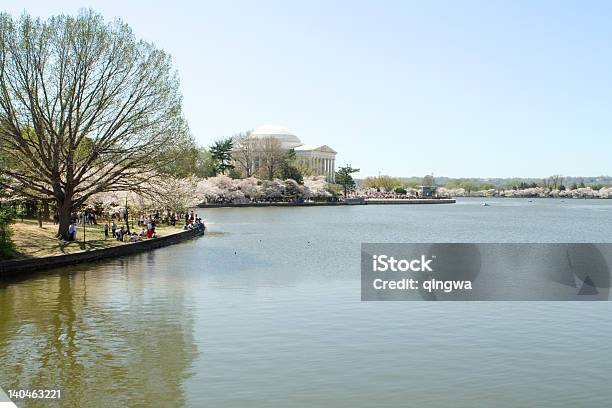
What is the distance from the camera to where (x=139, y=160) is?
150 feet

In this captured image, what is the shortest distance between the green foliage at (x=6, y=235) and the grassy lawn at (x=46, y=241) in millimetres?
526

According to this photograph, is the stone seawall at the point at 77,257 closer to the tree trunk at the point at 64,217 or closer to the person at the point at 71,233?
the person at the point at 71,233

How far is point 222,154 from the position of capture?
160 metres

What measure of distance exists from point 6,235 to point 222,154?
410 feet

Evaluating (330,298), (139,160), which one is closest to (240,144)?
(139,160)

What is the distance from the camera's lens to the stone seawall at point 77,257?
3337 cm

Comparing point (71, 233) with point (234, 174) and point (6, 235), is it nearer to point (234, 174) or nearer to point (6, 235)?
point (6, 235)

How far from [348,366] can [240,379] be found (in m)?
2.79

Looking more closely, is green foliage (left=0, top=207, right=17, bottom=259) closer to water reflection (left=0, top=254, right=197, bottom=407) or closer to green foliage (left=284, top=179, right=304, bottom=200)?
water reflection (left=0, top=254, right=197, bottom=407)

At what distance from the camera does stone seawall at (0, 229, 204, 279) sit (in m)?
33.4

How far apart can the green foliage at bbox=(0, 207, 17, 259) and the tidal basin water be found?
2.82 meters

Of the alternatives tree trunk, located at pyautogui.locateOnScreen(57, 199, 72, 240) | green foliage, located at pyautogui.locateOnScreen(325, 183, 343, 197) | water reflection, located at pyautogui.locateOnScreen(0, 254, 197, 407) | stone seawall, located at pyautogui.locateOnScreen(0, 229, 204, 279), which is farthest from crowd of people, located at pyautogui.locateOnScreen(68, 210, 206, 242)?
green foliage, located at pyautogui.locateOnScreen(325, 183, 343, 197)

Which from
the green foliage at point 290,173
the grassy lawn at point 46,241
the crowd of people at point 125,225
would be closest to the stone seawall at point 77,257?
the grassy lawn at point 46,241

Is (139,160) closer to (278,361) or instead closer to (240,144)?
(278,361)
